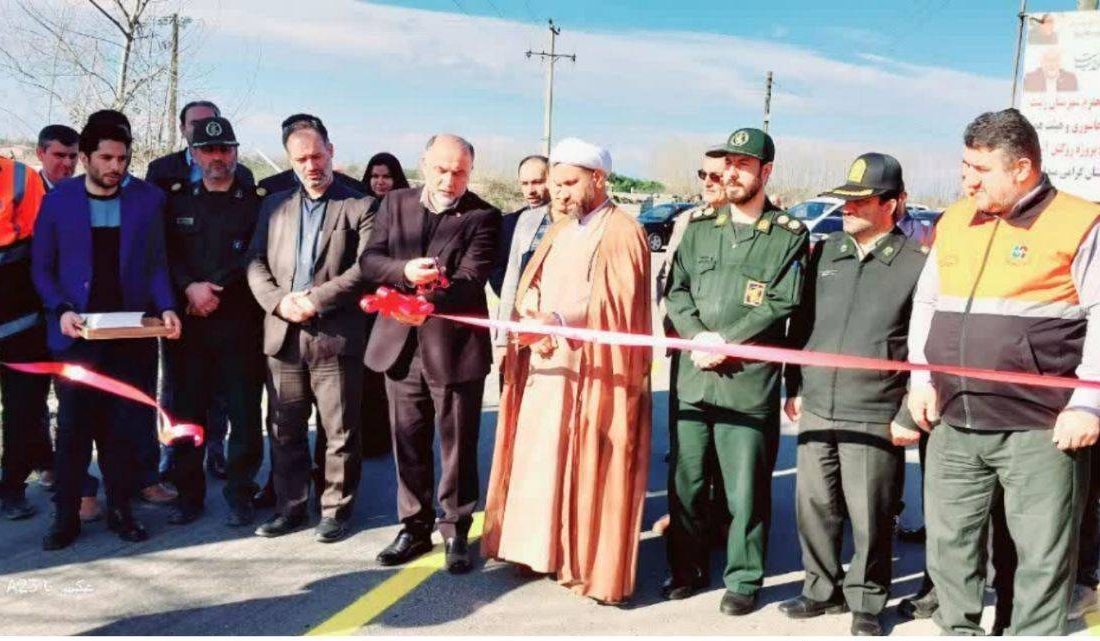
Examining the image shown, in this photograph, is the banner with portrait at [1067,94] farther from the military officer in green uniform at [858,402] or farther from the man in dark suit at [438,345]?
the man in dark suit at [438,345]

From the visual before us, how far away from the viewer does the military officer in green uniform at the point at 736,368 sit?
384 cm

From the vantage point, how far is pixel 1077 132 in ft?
33.0

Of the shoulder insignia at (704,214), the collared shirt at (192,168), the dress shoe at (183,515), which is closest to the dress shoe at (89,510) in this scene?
the dress shoe at (183,515)

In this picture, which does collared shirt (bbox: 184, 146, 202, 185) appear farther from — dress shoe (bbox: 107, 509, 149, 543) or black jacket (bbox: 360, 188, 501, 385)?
dress shoe (bbox: 107, 509, 149, 543)

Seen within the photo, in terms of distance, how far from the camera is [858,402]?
3.68 meters

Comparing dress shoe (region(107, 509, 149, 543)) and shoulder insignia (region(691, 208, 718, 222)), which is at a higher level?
shoulder insignia (region(691, 208, 718, 222))

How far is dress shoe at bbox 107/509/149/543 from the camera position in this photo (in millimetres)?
4586

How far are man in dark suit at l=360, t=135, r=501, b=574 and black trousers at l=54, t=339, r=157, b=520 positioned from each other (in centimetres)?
133

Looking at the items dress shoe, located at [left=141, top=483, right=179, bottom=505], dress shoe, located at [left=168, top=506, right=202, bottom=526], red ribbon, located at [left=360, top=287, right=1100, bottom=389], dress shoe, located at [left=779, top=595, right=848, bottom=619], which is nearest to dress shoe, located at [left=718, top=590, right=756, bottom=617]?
dress shoe, located at [left=779, top=595, right=848, bottom=619]

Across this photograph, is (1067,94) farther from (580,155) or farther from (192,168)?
(192,168)

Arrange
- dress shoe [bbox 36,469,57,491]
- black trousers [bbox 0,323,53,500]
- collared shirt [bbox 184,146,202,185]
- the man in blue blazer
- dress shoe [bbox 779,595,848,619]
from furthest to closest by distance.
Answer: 1. collared shirt [bbox 184,146,202,185]
2. dress shoe [bbox 36,469,57,491]
3. black trousers [bbox 0,323,53,500]
4. the man in blue blazer
5. dress shoe [bbox 779,595,848,619]

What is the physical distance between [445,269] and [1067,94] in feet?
29.1

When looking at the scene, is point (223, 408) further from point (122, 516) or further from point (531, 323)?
point (531, 323)

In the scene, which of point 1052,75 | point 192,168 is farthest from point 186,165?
point 1052,75
